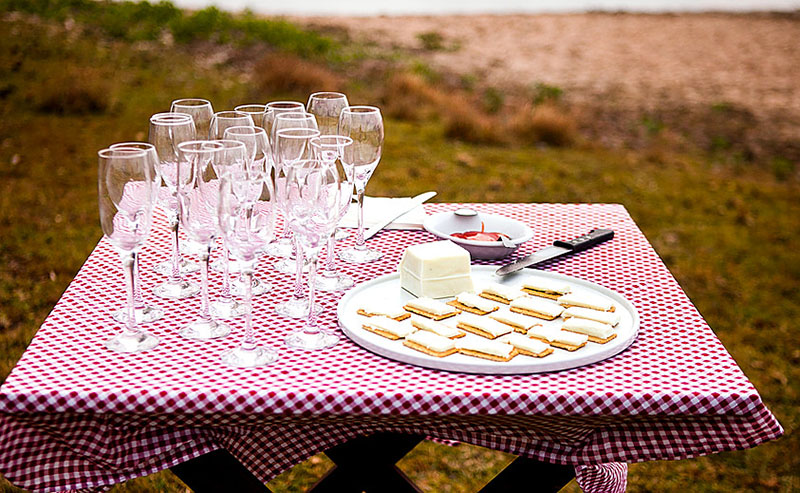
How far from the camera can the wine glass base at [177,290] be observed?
1.92 metres

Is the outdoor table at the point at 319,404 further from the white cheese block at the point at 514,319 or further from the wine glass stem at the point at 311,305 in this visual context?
the white cheese block at the point at 514,319

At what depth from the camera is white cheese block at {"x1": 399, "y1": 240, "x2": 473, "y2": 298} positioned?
1891mm

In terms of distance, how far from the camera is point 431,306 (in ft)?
5.89

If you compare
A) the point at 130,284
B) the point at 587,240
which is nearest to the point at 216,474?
the point at 130,284

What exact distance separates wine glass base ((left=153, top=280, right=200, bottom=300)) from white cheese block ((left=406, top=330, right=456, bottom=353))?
0.57m

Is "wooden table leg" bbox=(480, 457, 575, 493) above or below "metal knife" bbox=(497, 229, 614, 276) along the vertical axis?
below

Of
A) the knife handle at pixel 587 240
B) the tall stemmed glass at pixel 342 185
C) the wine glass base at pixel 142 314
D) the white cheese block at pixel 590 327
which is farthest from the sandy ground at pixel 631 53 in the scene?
the wine glass base at pixel 142 314

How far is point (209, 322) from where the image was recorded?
1727 mm

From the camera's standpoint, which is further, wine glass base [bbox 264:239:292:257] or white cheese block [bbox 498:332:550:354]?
wine glass base [bbox 264:239:292:257]

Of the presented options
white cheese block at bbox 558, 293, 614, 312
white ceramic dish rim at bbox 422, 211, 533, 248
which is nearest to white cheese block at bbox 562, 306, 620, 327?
white cheese block at bbox 558, 293, 614, 312

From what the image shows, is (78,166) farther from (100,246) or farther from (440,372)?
(440,372)

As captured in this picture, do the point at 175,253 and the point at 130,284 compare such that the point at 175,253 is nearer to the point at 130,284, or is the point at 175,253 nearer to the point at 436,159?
the point at 130,284

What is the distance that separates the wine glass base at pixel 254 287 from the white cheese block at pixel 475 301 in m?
0.45

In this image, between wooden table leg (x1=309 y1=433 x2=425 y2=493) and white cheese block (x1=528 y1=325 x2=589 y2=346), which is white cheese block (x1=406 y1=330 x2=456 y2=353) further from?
wooden table leg (x1=309 y1=433 x2=425 y2=493)
